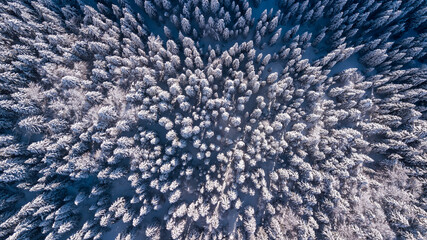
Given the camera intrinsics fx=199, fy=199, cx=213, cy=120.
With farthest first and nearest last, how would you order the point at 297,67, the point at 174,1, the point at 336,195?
the point at 174,1 < the point at 297,67 < the point at 336,195

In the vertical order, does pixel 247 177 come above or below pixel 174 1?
below

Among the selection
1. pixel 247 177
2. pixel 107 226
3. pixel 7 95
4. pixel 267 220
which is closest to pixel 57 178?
pixel 107 226

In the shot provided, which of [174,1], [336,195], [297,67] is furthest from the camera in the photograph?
[174,1]

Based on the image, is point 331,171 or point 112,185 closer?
point 331,171

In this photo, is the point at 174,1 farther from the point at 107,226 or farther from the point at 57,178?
the point at 107,226

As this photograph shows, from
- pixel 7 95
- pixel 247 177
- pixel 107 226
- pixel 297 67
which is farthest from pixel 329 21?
pixel 7 95

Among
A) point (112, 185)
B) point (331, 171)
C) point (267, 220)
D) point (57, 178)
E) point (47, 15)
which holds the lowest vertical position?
point (267, 220)
